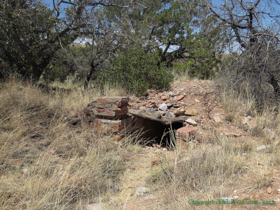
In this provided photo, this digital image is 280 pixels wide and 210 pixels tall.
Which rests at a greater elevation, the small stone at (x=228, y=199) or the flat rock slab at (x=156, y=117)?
the flat rock slab at (x=156, y=117)

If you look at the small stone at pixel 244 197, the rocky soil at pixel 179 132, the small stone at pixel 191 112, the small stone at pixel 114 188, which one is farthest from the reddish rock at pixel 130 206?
the small stone at pixel 191 112

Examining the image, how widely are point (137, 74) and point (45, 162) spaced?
15.0 ft

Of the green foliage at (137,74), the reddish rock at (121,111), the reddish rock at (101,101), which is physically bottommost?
the reddish rock at (121,111)

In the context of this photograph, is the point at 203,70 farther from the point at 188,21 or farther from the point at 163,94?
the point at 163,94

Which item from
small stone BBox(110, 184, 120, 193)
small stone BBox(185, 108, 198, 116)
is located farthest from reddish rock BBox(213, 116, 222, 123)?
small stone BBox(110, 184, 120, 193)

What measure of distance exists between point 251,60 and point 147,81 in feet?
9.78

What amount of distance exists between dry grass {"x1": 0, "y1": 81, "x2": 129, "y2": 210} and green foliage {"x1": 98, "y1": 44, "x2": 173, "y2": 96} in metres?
2.51

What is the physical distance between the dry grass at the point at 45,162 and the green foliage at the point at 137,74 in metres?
2.51

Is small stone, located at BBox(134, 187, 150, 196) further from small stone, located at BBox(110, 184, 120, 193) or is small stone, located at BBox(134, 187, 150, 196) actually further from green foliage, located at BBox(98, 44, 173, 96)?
green foliage, located at BBox(98, 44, 173, 96)

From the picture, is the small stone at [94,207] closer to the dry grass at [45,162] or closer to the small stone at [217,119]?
the dry grass at [45,162]

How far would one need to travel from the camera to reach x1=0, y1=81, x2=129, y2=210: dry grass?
2.52 metres

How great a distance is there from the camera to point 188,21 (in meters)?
10.6

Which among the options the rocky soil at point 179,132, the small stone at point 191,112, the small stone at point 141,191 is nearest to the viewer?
the rocky soil at point 179,132

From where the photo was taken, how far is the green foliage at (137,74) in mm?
6876
